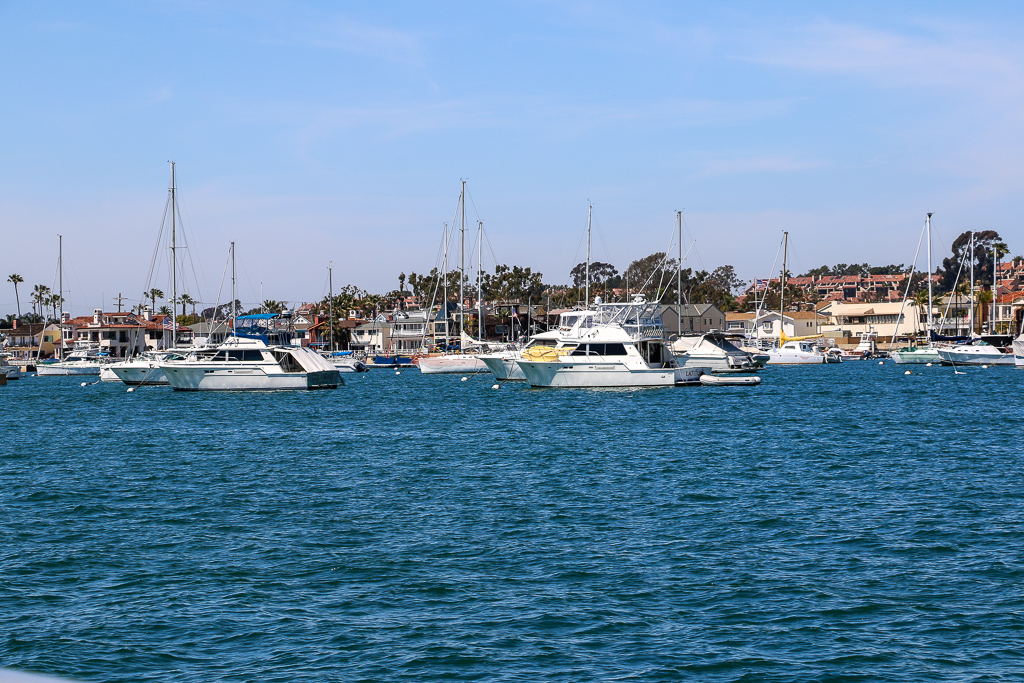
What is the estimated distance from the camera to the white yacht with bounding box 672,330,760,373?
86.0 metres

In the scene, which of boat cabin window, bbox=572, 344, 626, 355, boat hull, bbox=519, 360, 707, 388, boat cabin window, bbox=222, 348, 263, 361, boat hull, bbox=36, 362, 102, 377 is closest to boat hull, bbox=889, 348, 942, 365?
boat hull, bbox=519, 360, 707, 388

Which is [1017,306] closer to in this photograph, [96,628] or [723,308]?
[723,308]

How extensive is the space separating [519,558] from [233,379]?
52986 millimetres

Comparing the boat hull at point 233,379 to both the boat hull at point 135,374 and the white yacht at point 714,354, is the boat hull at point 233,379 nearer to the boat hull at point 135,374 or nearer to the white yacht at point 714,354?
the boat hull at point 135,374

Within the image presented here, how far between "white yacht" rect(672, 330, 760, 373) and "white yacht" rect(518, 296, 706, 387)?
809 inches

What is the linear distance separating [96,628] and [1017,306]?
151122 mm

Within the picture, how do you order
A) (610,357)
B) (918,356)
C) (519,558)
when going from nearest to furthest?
(519,558)
(610,357)
(918,356)

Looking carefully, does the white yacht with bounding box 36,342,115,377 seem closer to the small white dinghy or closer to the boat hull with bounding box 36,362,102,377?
the boat hull with bounding box 36,362,102,377

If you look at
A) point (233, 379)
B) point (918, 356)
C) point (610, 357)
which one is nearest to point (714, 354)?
point (610, 357)

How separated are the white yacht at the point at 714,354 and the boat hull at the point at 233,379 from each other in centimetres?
3286

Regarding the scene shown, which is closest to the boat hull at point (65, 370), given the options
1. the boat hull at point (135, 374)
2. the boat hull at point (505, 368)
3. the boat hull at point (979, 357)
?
the boat hull at point (135, 374)

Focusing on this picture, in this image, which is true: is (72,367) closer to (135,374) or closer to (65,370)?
(65,370)

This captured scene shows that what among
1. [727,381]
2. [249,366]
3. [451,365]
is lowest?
[727,381]

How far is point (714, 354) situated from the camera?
8675 centimetres
